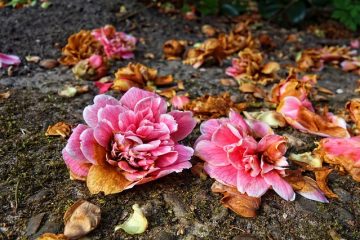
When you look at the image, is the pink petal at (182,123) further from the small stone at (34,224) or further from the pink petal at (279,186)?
the small stone at (34,224)

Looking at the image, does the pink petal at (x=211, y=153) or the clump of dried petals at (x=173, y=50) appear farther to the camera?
the clump of dried petals at (x=173, y=50)

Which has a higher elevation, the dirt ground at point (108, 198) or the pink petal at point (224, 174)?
the pink petal at point (224, 174)

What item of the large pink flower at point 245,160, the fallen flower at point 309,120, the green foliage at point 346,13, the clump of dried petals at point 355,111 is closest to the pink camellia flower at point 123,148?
the large pink flower at point 245,160

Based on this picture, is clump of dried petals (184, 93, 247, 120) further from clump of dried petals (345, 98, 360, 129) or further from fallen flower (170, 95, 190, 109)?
clump of dried petals (345, 98, 360, 129)

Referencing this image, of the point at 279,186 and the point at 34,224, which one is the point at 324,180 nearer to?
the point at 279,186

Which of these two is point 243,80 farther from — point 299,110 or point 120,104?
point 120,104

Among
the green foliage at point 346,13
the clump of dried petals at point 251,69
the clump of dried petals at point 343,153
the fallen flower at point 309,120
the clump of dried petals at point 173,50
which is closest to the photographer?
the clump of dried petals at point 343,153
